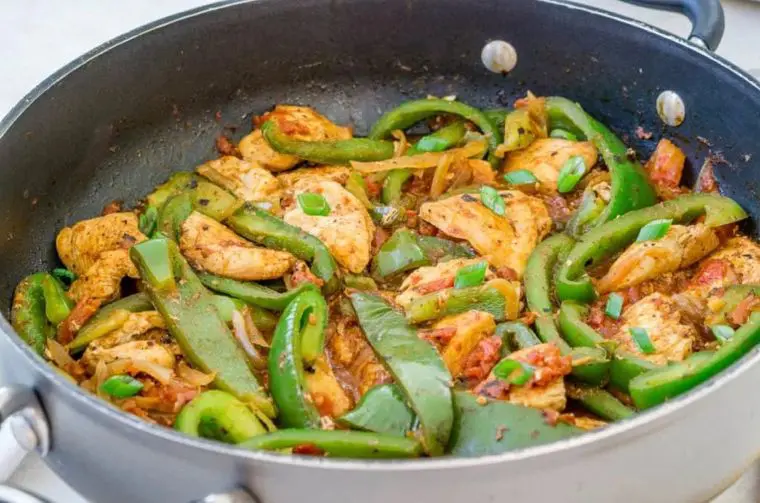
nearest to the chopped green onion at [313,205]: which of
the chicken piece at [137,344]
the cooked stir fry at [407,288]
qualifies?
the cooked stir fry at [407,288]

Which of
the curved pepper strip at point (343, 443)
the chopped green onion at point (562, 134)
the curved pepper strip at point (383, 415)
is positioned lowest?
the curved pepper strip at point (383, 415)

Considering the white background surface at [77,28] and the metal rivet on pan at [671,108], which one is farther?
the white background surface at [77,28]

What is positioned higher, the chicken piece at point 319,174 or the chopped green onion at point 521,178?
the chopped green onion at point 521,178

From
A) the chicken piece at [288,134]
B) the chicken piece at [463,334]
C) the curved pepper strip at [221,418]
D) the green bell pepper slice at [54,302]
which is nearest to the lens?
the curved pepper strip at [221,418]

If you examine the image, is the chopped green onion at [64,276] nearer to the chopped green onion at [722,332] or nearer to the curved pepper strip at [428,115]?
the curved pepper strip at [428,115]

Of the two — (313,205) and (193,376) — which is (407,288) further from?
(193,376)

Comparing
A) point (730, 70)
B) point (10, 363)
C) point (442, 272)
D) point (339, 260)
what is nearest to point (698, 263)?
point (730, 70)
